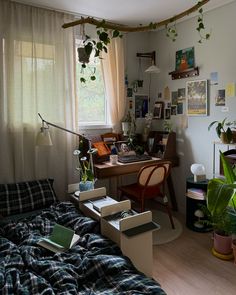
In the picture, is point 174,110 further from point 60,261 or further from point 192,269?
point 60,261

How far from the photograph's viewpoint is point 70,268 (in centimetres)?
158

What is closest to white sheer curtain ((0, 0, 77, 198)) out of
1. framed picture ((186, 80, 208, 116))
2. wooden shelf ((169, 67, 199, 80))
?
wooden shelf ((169, 67, 199, 80))

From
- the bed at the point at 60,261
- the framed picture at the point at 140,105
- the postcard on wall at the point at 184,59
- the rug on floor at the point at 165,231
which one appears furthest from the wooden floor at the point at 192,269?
the postcard on wall at the point at 184,59

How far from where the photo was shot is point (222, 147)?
115 inches

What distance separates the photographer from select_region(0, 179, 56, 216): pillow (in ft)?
8.04

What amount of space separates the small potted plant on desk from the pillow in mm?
1539

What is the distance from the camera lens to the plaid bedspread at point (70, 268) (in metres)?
1.41

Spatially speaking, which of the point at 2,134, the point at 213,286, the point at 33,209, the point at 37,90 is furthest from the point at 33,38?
the point at 213,286

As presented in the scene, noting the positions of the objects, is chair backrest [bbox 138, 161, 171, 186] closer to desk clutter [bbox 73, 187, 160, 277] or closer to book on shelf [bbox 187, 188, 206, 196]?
book on shelf [bbox 187, 188, 206, 196]

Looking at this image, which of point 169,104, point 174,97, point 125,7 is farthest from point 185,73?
point 125,7

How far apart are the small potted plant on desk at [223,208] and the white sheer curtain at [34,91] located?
1649 millimetres

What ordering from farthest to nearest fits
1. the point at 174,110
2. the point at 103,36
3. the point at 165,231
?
the point at 174,110 < the point at 165,231 < the point at 103,36

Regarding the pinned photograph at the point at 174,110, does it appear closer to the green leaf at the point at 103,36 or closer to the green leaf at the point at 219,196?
the green leaf at the point at 219,196

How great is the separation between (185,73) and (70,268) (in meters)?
2.58
